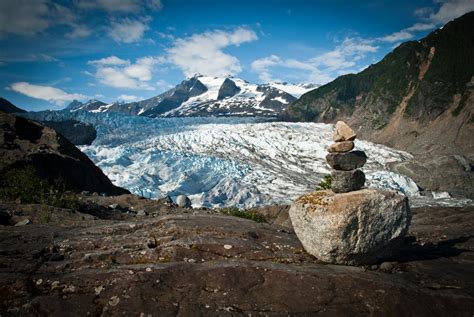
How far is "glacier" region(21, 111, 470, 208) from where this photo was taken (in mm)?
57531

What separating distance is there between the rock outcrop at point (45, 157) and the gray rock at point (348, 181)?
64.3 feet

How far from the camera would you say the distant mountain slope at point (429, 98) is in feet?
254

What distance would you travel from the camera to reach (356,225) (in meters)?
9.11

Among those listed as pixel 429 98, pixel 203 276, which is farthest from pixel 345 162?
pixel 429 98

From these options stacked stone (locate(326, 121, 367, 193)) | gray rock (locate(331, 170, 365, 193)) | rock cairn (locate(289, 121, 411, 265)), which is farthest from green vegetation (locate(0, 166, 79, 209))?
gray rock (locate(331, 170, 365, 193))

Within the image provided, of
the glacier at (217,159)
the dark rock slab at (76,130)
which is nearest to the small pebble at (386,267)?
the glacier at (217,159)

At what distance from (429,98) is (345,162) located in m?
88.7

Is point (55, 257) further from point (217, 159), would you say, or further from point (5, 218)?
point (217, 159)

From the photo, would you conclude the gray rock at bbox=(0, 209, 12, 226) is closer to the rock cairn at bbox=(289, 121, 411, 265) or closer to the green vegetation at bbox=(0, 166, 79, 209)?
the green vegetation at bbox=(0, 166, 79, 209)

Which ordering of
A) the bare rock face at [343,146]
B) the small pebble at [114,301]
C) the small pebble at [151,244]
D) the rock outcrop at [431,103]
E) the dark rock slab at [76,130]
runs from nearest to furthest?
1. the small pebble at [114,301]
2. the small pebble at [151,244]
3. the bare rock face at [343,146]
4. the dark rock slab at [76,130]
5. the rock outcrop at [431,103]

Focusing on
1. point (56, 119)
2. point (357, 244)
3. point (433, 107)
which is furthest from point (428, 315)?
point (433, 107)

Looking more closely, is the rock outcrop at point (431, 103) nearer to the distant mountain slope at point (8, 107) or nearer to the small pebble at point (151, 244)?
the small pebble at point (151, 244)

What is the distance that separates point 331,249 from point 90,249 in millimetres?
5903

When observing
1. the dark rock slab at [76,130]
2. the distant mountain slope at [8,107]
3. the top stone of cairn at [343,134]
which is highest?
the distant mountain slope at [8,107]
